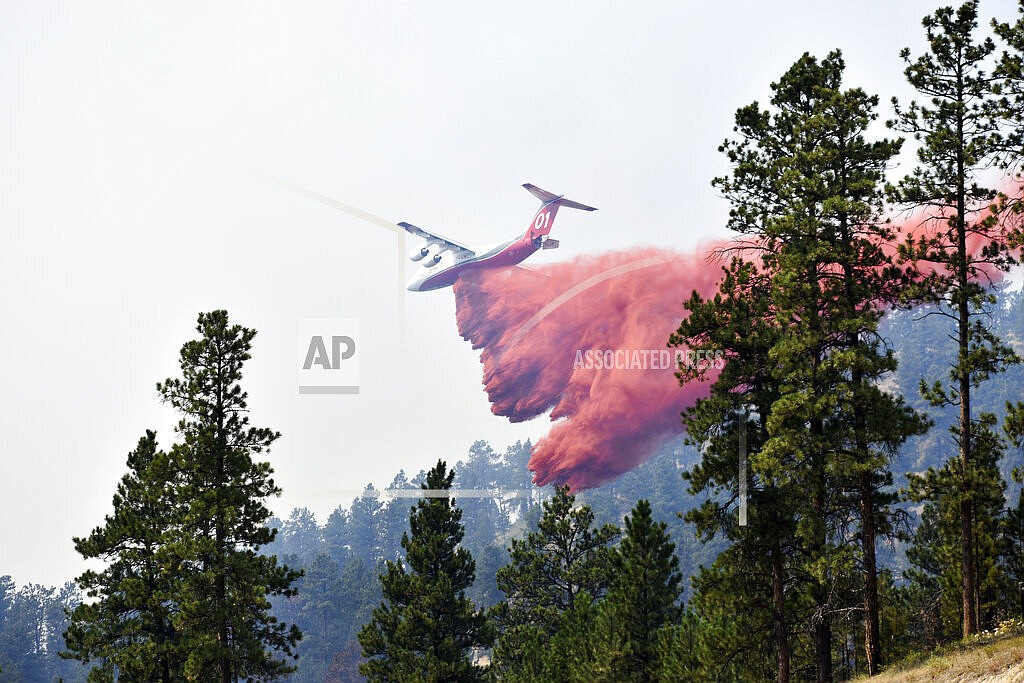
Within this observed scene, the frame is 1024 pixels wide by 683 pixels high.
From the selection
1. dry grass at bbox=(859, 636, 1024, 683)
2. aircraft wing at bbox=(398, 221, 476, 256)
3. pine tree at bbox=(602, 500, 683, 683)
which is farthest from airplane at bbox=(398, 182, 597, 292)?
dry grass at bbox=(859, 636, 1024, 683)

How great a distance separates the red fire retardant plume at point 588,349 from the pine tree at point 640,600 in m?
36.7

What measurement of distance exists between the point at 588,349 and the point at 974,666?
70.1 metres

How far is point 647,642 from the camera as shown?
35531 mm

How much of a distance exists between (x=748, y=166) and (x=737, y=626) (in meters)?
11.6

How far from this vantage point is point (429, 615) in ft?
135

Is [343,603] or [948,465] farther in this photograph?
[343,603]

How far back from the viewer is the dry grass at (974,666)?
728 inches

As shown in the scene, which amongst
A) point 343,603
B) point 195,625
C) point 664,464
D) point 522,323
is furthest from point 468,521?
point 195,625

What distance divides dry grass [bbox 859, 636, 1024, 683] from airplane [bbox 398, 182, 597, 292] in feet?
236

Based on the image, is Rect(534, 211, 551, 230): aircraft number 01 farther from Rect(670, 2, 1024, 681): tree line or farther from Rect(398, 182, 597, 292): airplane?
Rect(670, 2, 1024, 681): tree line

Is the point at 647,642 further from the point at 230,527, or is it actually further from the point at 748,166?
the point at 748,166

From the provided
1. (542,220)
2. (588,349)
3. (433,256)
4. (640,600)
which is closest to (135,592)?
(640,600)

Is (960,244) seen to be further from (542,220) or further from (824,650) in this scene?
(542,220)

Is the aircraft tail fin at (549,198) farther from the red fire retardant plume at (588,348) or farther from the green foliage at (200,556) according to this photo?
the green foliage at (200,556)
